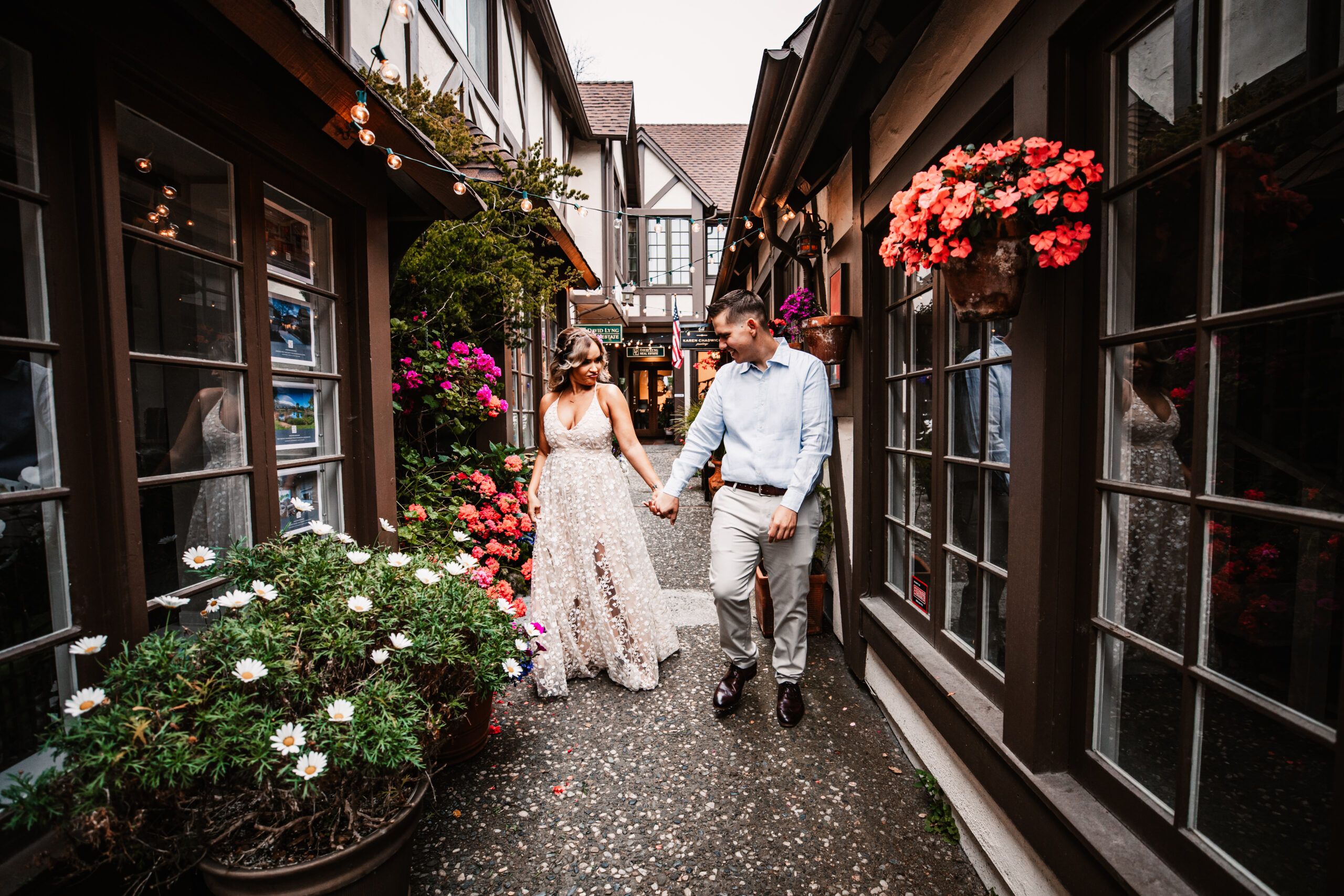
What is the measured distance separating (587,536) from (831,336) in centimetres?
163

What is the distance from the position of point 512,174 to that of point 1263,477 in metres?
4.12

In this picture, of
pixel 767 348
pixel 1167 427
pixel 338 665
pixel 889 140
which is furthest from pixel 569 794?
pixel 889 140

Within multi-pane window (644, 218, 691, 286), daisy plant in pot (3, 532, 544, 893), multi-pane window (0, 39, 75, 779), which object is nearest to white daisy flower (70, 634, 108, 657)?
daisy plant in pot (3, 532, 544, 893)

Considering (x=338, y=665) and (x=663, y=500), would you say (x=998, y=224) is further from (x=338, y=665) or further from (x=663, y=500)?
(x=338, y=665)

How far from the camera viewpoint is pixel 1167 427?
1.32 meters

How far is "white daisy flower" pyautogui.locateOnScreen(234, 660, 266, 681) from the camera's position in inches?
55.2

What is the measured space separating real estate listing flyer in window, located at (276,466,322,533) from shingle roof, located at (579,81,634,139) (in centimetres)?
1005

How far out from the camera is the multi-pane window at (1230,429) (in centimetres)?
102

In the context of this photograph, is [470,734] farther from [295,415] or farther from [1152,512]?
[1152,512]

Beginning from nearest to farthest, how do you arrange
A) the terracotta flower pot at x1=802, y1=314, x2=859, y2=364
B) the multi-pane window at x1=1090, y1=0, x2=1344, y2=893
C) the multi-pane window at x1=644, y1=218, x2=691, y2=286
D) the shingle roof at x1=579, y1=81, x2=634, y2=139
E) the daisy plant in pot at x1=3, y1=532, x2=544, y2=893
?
the multi-pane window at x1=1090, y1=0, x2=1344, y2=893
the daisy plant in pot at x1=3, y1=532, x2=544, y2=893
the terracotta flower pot at x1=802, y1=314, x2=859, y2=364
the shingle roof at x1=579, y1=81, x2=634, y2=139
the multi-pane window at x1=644, y1=218, x2=691, y2=286

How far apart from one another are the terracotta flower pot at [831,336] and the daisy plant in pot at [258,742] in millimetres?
2302

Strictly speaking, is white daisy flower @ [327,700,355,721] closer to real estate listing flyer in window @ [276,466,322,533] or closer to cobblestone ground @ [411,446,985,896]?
cobblestone ground @ [411,446,985,896]

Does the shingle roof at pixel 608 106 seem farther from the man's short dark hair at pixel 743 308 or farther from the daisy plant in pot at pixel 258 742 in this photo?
the daisy plant in pot at pixel 258 742

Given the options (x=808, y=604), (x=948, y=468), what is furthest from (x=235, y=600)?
(x=808, y=604)
